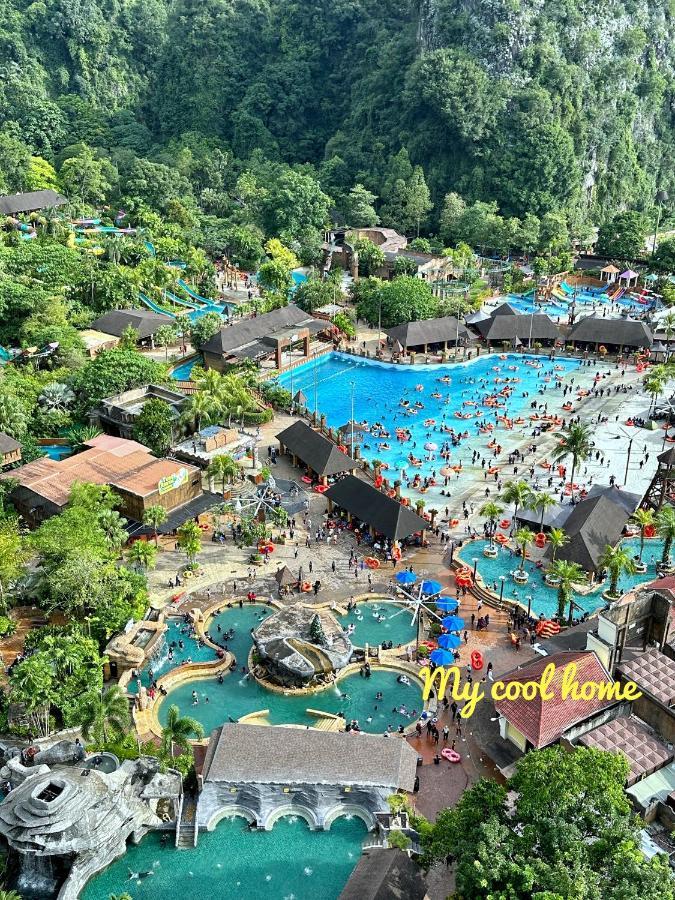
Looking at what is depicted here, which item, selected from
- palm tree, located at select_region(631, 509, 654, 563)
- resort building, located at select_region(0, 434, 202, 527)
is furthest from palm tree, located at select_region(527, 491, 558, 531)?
resort building, located at select_region(0, 434, 202, 527)

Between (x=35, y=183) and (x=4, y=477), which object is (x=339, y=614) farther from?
(x=35, y=183)

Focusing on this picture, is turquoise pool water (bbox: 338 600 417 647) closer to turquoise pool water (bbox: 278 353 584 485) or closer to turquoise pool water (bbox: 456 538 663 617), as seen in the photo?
turquoise pool water (bbox: 456 538 663 617)

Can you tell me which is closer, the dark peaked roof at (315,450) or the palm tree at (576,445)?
the palm tree at (576,445)

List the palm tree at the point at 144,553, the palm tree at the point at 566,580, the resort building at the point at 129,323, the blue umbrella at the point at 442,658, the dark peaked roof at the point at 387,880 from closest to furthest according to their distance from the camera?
the dark peaked roof at the point at 387,880 < the blue umbrella at the point at 442,658 < the palm tree at the point at 566,580 < the palm tree at the point at 144,553 < the resort building at the point at 129,323

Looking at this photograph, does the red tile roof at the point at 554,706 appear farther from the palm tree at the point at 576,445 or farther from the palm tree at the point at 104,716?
the palm tree at the point at 576,445

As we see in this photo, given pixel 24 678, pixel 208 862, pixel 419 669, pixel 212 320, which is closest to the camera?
pixel 208 862

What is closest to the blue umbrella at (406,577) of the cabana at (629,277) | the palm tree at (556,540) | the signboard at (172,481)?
the palm tree at (556,540)

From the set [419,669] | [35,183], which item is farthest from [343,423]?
[35,183]
